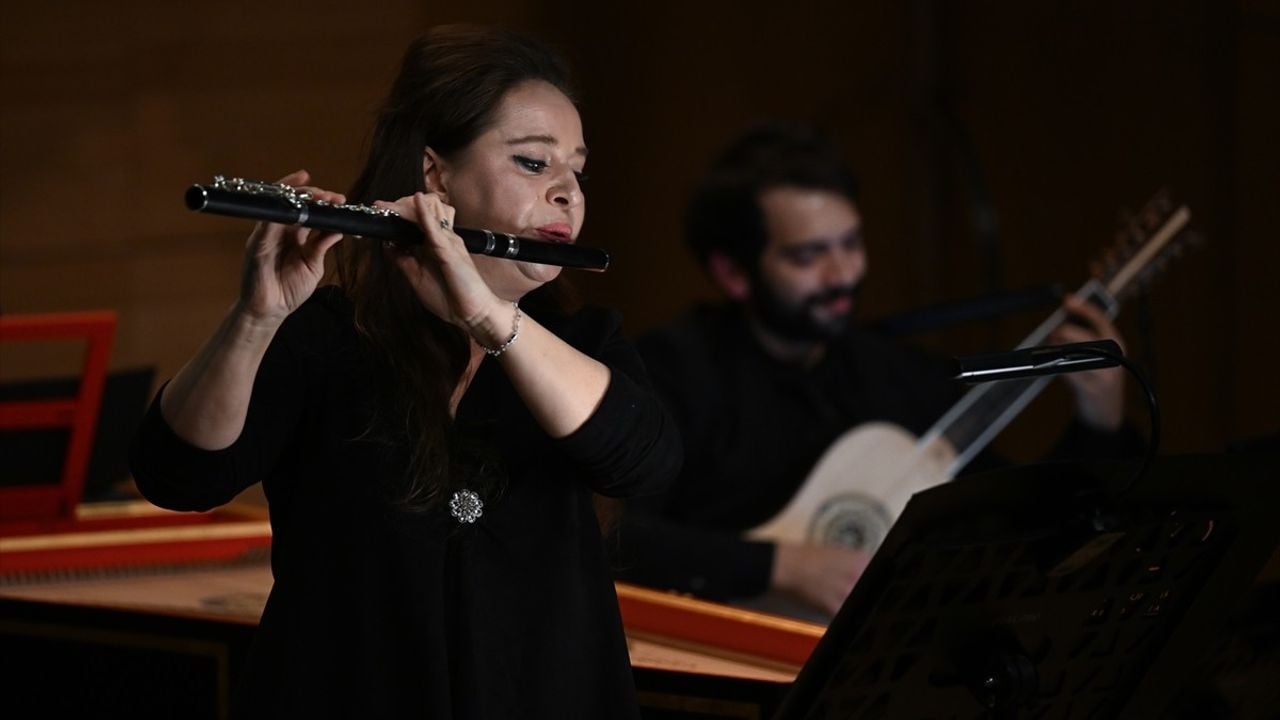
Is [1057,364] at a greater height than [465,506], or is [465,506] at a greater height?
[1057,364]

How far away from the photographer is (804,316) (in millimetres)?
3441

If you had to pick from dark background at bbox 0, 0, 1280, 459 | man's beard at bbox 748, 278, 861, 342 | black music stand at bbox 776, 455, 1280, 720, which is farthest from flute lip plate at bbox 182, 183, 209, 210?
dark background at bbox 0, 0, 1280, 459

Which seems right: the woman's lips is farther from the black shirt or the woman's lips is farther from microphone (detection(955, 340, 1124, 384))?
microphone (detection(955, 340, 1124, 384))

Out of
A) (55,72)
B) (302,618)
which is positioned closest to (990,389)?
(302,618)


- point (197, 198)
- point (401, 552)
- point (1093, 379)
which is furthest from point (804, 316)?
point (197, 198)

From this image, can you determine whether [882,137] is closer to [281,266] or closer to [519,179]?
[519,179]

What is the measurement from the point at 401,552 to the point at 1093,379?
196 cm

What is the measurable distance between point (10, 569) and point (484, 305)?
1384 millimetres

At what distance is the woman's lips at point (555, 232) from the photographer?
1.54 m

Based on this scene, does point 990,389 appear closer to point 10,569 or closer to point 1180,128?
point 1180,128

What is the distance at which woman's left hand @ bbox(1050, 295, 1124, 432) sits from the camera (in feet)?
9.99

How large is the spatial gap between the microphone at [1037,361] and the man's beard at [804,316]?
6.24 feet

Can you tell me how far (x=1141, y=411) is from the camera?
4.56 m

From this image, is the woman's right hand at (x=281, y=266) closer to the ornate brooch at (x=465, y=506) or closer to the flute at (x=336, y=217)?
the flute at (x=336, y=217)
